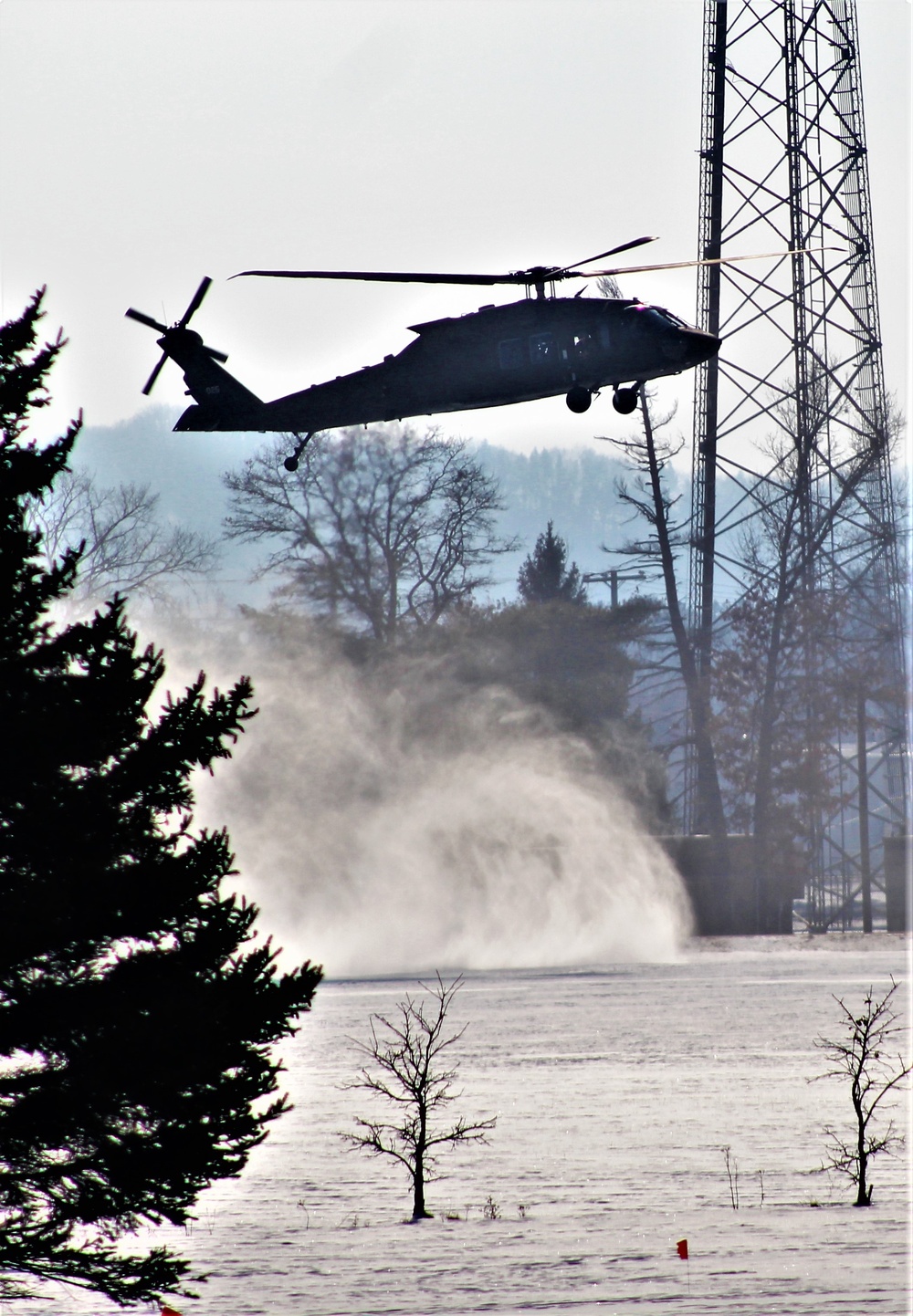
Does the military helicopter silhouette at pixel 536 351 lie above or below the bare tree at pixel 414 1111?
above

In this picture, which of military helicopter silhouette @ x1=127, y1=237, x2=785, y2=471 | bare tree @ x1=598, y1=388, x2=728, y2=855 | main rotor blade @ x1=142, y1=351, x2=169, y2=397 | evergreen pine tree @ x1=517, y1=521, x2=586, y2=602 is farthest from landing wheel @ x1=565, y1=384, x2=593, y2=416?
evergreen pine tree @ x1=517, y1=521, x2=586, y2=602

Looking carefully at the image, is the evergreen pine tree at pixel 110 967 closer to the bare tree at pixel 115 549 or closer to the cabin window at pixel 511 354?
the cabin window at pixel 511 354

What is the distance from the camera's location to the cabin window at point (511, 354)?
23.8 metres

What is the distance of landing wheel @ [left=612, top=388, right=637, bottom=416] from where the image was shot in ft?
73.1

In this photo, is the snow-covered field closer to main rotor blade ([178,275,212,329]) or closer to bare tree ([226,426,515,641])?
main rotor blade ([178,275,212,329])

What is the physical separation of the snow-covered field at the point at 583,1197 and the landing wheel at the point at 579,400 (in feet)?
36.3

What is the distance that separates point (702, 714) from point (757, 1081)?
4101 cm

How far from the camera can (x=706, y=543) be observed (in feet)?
210

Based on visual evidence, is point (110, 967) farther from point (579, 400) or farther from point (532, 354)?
point (532, 354)

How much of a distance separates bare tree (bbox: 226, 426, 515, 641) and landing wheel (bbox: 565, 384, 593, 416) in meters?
49.3

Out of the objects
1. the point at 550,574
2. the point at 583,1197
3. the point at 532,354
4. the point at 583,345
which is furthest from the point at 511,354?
the point at 550,574

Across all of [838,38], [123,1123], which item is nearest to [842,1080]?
[123,1123]

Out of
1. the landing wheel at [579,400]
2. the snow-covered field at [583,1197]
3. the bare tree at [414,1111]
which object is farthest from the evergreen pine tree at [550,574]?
the landing wheel at [579,400]

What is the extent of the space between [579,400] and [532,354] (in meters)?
1.06
